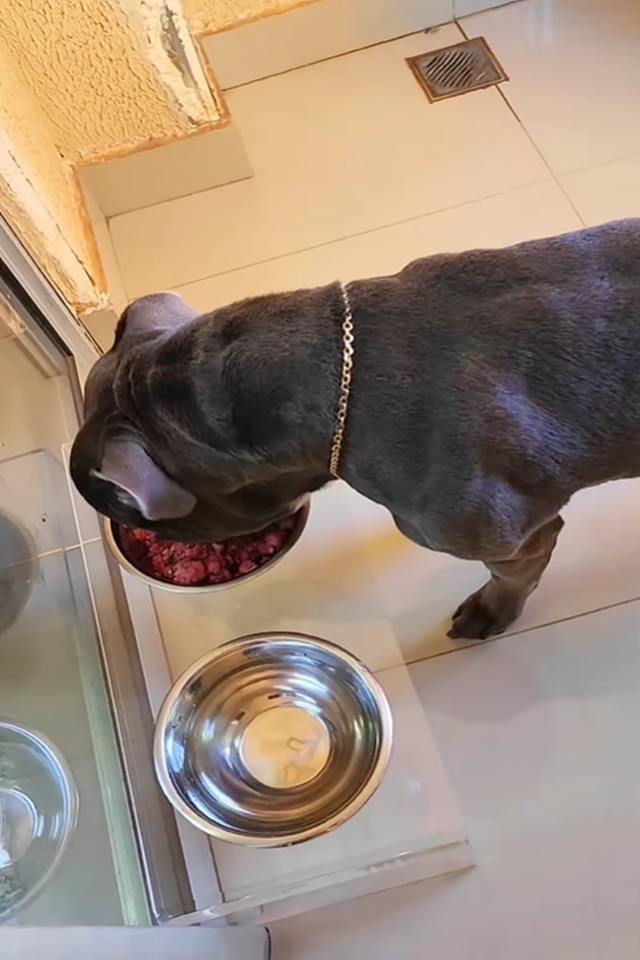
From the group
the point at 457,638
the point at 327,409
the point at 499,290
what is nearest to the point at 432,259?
the point at 499,290

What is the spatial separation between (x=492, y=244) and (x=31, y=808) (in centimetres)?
139

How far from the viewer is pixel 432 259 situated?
121 cm

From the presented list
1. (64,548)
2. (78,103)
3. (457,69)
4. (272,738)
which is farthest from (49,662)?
(457,69)

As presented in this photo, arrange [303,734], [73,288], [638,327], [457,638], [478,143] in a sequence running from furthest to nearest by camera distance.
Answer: [478,143], [73,288], [457,638], [303,734], [638,327]

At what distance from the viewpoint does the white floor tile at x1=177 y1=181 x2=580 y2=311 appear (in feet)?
6.84

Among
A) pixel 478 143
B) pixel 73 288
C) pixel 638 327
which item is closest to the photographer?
pixel 638 327

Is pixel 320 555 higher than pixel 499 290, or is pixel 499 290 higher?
pixel 499 290

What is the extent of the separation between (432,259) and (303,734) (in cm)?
71

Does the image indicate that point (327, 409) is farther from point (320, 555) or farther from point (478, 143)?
point (478, 143)

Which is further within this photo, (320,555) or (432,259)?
(320,555)

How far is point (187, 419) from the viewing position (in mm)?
1161

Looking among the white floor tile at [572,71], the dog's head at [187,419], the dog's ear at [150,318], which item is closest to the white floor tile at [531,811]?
the dog's head at [187,419]

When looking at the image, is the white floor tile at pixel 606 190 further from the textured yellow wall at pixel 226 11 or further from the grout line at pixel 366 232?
the textured yellow wall at pixel 226 11

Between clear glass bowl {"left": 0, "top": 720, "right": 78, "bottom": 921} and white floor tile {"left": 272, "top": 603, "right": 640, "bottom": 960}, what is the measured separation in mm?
359
